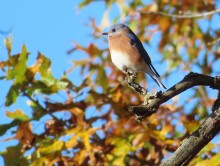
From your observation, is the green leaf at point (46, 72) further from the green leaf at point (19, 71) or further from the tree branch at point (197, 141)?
the tree branch at point (197, 141)

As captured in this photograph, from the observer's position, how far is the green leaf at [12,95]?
3.70 metres

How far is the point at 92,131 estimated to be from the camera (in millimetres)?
3928

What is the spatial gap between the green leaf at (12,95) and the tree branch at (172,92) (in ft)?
5.78

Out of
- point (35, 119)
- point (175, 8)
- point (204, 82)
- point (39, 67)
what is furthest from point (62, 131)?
point (175, 8)

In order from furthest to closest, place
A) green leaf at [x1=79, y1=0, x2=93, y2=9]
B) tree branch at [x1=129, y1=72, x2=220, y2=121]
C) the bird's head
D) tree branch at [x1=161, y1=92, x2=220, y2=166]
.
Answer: green leaf at [x1=79, y1=0, x2=93, y2=9] < the bird's head < tree branch at [x1=161, y1=92, x2=220, y2=166] < tree branch at [x1=129, y1=72, x2=220, y2=121]

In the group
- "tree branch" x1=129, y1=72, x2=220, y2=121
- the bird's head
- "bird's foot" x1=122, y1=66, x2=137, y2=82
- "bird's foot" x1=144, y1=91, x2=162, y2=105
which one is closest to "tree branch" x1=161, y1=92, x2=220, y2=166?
"tree branch" x1=129, y1=72, x2=220, y2=121

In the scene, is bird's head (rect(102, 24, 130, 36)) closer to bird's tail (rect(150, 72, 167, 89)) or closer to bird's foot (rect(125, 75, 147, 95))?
bird's tail (rect(150, 72, 167, 89))

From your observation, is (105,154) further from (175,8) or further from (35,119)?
(175,8)

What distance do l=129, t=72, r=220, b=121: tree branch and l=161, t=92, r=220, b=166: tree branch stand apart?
4.9 inches

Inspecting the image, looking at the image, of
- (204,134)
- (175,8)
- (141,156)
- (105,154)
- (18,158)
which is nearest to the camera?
(204,134)

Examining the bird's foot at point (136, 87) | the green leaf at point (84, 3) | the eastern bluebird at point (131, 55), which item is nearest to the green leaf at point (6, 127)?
the eastern bluebird at point (131, 55)

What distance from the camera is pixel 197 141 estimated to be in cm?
221

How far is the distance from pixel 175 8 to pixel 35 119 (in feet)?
11.2

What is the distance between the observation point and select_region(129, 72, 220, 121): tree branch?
6.72 feet
